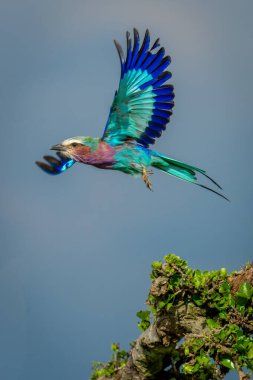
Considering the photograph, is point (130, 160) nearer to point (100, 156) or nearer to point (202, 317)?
point (100, 156)

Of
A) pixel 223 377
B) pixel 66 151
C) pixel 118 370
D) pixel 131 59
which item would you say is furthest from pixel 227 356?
pixel 131 59

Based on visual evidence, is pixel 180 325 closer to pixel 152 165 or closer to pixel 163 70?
pixel 152 165

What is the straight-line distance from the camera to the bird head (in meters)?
8.31

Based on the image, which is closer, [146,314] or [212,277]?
[212,277]

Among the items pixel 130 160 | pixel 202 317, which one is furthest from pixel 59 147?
pixel 202 317

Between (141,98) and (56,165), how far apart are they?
1542 millimetres

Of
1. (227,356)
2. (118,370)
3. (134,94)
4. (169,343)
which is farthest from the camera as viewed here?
(118,370)

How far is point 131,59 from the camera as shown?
8.48 metres

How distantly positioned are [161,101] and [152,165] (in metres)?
0.76

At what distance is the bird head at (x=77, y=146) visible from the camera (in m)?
8.31

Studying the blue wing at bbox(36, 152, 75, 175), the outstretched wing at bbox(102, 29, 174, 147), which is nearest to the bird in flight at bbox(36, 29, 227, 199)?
the outstretched wing at bbox(102, 29, 174, 147)

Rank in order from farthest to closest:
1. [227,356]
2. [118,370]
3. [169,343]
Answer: [118,370] < [169,343] < [227,356]

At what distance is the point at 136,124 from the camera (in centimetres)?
867

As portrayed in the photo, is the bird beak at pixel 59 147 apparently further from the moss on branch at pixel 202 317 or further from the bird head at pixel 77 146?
the moss on branch at pixel 202 317
